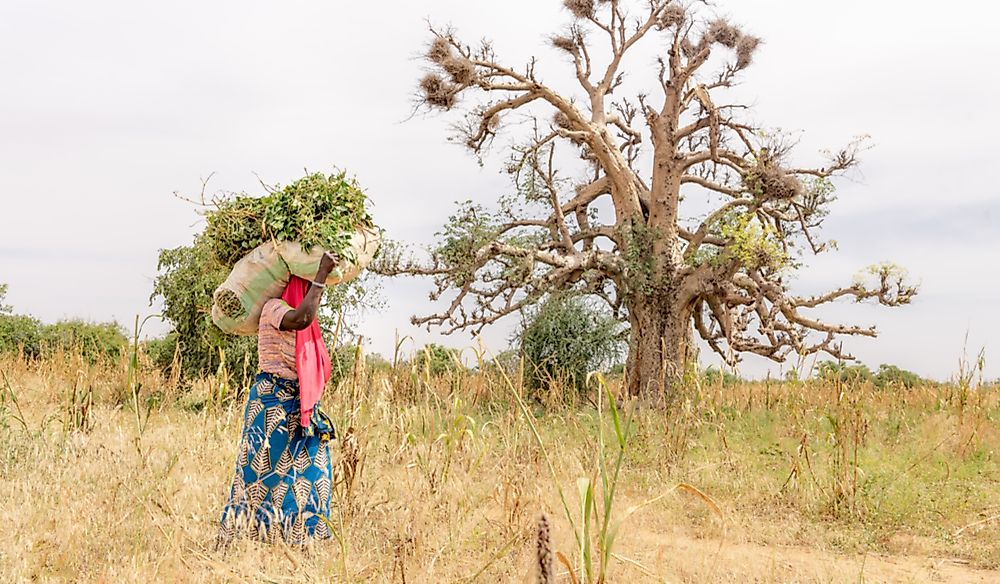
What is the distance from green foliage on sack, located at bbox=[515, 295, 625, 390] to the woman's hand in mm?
7208

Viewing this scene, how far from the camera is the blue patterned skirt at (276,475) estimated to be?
4.29 meters

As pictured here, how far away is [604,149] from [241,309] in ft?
32.7

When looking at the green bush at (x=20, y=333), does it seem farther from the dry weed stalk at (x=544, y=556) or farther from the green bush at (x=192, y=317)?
the dry weed stalk at (x=544, y=556)

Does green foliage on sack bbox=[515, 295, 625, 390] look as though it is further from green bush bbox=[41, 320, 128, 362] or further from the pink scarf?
green bush bbox=[41, 320, 128, 362]

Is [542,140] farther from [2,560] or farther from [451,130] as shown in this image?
[2,560]

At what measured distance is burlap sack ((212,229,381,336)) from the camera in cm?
436

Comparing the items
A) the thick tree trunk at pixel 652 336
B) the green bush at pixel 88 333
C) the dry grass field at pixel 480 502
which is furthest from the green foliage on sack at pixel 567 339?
the green bush at pixel 88 333

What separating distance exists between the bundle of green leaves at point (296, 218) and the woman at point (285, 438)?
0.71 feet

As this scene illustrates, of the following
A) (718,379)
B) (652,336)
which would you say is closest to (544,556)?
(718,379)

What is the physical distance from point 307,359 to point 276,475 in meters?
0.64

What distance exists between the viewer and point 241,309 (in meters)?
4.58

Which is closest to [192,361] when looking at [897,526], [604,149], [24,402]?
[24,402]

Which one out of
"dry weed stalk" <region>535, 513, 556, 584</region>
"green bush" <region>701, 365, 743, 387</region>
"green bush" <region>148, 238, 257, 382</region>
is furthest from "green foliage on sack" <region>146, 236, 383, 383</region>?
"dry weed stalk" <region>535, 513, 556, 584</region>

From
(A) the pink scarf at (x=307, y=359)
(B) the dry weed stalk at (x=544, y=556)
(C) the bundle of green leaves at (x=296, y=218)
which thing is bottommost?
(B) the dry weed stalk at (x=544, y=556)
